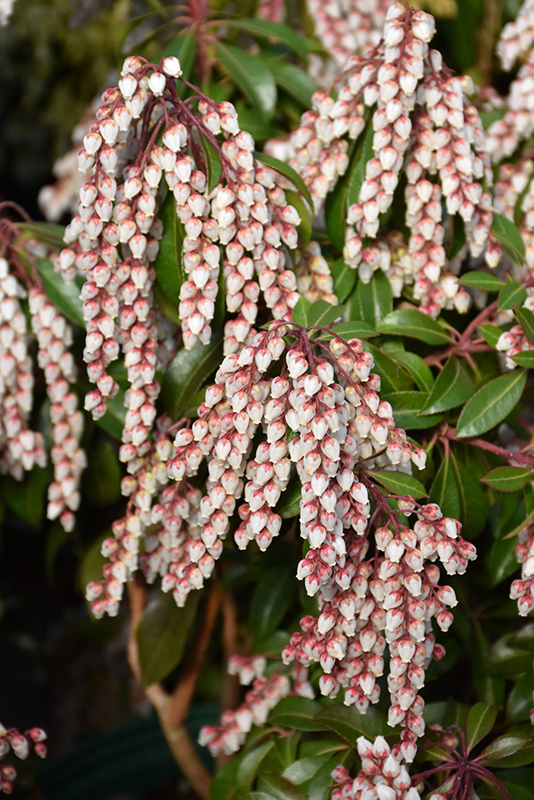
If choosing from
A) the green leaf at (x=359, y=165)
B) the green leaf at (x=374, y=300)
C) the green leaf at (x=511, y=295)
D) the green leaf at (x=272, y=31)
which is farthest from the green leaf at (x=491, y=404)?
the green leaf at (x=272, y=31)

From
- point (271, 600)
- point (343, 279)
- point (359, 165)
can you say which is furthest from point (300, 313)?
point (271, 600)

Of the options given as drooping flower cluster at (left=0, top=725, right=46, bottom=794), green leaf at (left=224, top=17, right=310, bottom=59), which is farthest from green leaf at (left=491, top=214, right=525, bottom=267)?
drooping flower cluster at (left=0, top=725, right=46, bottom=794)

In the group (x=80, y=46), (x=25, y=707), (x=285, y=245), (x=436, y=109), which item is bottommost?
(x=25, y=707)

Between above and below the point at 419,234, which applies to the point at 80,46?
above

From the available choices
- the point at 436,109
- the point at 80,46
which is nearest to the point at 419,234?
the point at 436,109

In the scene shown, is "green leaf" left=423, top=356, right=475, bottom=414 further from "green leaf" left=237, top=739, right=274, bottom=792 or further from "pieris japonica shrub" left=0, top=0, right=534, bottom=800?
"green leaf" left=237, top=739, right=274, bottom=792

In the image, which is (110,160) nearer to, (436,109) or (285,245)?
(285,245)

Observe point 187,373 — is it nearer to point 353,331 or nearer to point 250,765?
point 353,331
